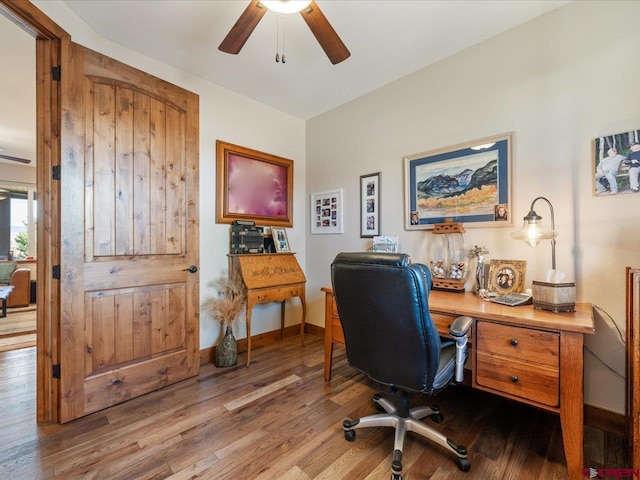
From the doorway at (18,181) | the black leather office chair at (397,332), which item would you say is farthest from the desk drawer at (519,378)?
the doorway at (18,181)

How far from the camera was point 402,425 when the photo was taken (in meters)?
1.57

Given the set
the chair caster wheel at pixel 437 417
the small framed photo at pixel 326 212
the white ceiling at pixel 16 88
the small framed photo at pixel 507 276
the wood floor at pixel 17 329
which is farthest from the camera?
the small framed photo at pixel 326 212

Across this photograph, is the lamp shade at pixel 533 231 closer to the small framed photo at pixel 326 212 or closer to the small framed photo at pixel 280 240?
the small framed photo at pixel 326 212

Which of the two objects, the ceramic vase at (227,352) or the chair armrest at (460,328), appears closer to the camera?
the chair armrest at (460,328)

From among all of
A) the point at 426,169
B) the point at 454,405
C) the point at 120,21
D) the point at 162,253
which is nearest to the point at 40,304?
the point at 162,253

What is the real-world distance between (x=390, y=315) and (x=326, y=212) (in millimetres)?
2190

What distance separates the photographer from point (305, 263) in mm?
3650

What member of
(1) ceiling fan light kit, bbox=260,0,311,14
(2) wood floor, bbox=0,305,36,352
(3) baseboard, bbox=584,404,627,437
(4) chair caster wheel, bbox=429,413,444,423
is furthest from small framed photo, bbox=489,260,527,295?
(2) wood floor, bbox=0,305,36,352

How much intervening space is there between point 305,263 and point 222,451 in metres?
2.30

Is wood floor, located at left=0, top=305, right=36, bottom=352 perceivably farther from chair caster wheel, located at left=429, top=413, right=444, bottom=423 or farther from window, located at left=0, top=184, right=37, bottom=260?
chair caster wheel, located at left=429, top=413, right=444, bottom=423

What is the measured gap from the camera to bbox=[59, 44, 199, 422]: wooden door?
1.83 metres

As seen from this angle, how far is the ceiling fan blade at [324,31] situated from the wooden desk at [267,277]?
1.90 m

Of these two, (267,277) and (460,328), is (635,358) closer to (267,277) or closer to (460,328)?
(460,328)

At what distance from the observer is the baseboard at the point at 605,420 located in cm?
167
